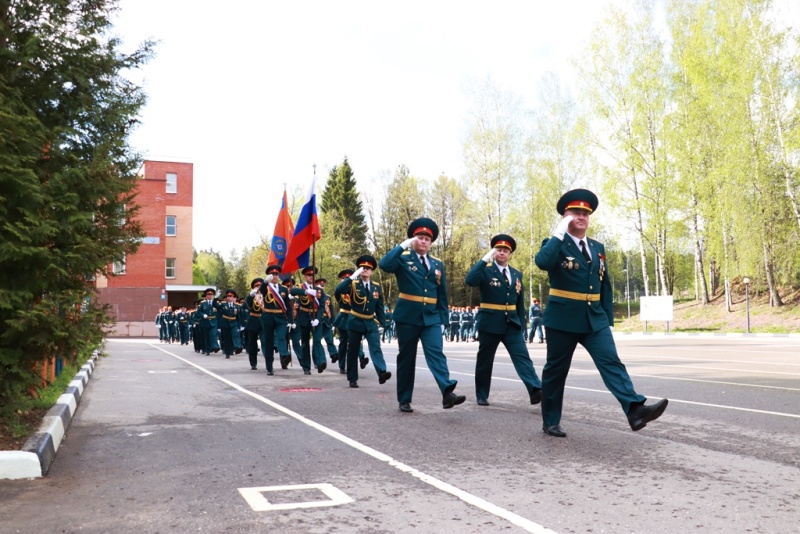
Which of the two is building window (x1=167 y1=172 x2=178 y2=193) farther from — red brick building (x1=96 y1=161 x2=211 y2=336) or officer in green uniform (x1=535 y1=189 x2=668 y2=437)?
officer in green uniform (x1=535 y1=189 x2=668 y2=437)

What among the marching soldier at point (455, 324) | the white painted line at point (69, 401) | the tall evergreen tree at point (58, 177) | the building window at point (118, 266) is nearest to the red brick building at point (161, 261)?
the marching soldier at point (455, 324)

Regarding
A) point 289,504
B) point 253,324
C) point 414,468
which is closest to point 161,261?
point 253,324

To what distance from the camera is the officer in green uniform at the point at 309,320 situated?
47.5 ft

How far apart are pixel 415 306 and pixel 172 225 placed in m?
56.4

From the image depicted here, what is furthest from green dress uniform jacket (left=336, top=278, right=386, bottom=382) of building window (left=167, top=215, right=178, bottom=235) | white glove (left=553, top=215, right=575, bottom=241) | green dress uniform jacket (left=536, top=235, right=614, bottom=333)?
building window (left=167, top=215, right=178, bottom=235)

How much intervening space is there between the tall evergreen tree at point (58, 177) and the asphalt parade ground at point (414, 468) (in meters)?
1.13

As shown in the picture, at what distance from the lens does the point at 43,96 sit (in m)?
6.86

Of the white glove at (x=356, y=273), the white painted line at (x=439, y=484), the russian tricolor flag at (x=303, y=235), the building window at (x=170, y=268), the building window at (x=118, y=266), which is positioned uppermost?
the building window at (x=170, y=268)

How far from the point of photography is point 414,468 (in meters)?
5.36

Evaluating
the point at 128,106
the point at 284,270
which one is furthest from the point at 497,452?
the point at 284,270

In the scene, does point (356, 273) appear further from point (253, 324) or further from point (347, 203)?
point (347, 203)

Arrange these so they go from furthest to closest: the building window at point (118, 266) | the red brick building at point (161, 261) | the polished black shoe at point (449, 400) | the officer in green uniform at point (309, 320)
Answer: the red brick building at point (161, 261)
the officer in green uniform at point (309, 320)
the polished black shoe at point (449, 400)
the building window at point (118, 266)

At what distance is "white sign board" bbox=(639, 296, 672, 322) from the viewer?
1394 inches

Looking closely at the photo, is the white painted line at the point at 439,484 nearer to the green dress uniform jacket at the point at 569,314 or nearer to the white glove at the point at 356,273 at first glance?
the green dress uniform jacket at the point at 569,314
